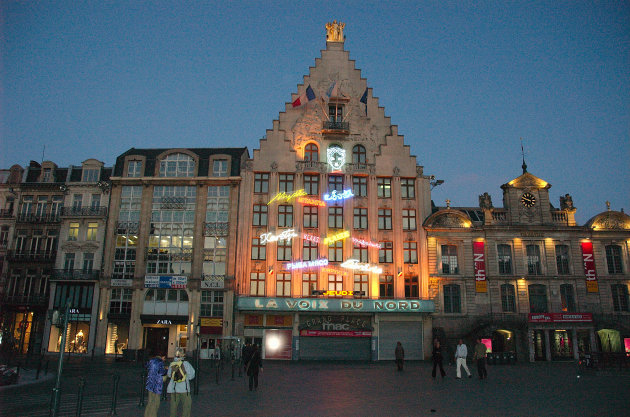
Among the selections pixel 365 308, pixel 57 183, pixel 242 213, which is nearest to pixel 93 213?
pixel 57 183

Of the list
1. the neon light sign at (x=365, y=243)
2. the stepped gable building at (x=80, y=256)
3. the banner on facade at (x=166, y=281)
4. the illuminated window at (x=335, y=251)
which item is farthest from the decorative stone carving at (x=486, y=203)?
the stepped gable building at (x=80, y=256)

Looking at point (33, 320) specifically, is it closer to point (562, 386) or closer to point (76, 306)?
point (76, 306)

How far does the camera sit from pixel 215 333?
42719 millimetres

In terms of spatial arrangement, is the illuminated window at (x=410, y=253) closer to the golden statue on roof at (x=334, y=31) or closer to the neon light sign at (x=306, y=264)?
the neon light sign at (x=306, y=264)

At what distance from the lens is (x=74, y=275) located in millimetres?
44906

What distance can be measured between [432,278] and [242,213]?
18.0 meters

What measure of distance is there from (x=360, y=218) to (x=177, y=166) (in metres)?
18.2

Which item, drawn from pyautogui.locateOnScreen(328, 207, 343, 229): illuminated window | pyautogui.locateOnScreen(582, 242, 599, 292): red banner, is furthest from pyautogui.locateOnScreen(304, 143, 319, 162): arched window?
pyautogui.locateOnScreen(582, 242, 599, 292): red banner

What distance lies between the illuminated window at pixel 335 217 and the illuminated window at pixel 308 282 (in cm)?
473

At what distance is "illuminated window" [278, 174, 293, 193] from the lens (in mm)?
45812

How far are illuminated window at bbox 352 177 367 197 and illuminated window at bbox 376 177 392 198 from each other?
1220mm

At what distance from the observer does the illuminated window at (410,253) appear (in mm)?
44469

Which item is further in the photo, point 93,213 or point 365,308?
point 93,213

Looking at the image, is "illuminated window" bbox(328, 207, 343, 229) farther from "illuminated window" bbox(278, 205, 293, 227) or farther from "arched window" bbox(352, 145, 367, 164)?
"arched window" bbox(352, 145, 367, 164)
